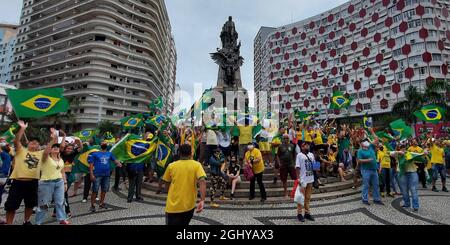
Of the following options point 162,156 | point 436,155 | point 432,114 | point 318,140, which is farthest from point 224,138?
point 432,114

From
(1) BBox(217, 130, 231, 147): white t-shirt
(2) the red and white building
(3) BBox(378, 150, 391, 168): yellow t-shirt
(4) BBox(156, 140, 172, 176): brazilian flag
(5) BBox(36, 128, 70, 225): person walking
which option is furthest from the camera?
(2) the red and white building

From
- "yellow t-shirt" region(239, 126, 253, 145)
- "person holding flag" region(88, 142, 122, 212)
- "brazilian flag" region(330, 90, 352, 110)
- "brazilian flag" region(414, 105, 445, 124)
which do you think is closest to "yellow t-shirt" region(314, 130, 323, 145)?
"yellow t-shirt" region(239, 126, 253, 145)

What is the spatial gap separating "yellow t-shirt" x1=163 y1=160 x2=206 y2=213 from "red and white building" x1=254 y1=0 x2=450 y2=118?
82.1 feet

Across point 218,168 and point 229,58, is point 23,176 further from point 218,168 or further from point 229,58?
point 229,58

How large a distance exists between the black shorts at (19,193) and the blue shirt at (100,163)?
1781mm

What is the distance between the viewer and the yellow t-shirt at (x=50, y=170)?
4809mm

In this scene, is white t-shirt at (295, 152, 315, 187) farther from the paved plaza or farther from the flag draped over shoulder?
the flag draped over shoulder

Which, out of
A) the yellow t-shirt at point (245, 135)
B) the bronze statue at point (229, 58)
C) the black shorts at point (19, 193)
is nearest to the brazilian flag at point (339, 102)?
the yellow t-shirt at point (245, 135)

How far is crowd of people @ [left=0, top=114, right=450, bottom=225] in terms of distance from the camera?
4.39 meters

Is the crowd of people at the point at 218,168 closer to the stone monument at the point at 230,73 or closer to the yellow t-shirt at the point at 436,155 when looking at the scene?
the yellow t-shirt at the point at 436,155

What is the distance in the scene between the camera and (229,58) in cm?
2016
